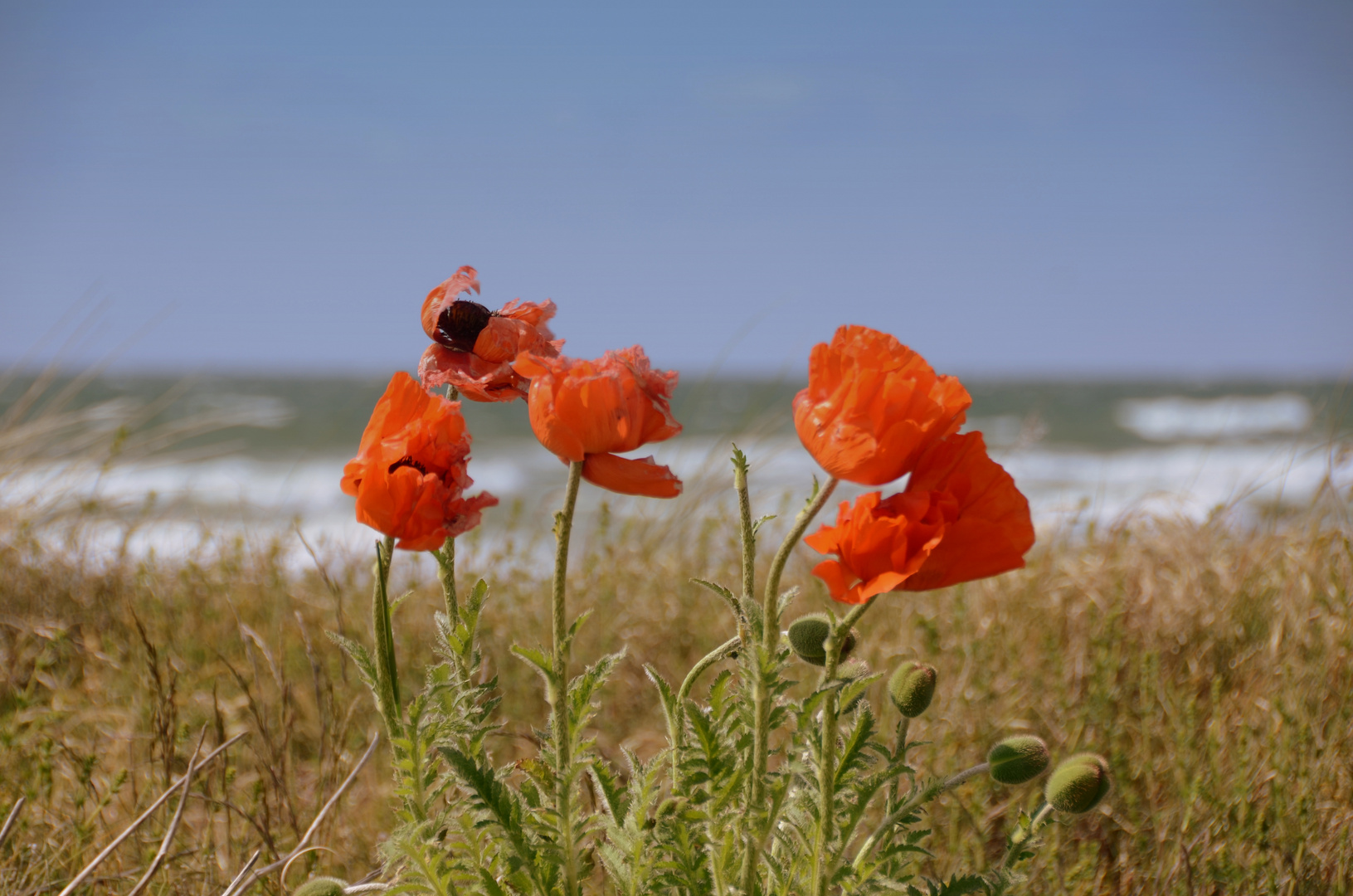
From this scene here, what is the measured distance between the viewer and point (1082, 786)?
3.03 feet

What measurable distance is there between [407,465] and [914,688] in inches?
21.6

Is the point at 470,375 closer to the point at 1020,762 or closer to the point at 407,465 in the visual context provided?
the point at 407,465

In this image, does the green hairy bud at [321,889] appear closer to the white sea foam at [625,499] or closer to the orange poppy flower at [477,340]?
the orange poppy flower at [477,340]

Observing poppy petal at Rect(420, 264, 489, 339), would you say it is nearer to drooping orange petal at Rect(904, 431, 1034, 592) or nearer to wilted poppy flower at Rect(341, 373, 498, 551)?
wilted poppy flower at Rect(341, 373, 498, 551)

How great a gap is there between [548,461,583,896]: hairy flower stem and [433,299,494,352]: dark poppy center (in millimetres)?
226

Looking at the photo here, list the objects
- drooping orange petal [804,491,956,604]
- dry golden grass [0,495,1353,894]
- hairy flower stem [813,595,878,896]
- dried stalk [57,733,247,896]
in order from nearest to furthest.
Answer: drooping orange petal [804,491,956,604], hairy flower stem [813,595,878,896], dried stalk [57,733,247,896], dry golden grass [0,495,1353,894]

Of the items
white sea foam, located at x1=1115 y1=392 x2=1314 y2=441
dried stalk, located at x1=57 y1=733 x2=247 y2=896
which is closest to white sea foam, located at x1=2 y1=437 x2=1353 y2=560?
dried stalk, located at x1=57 y1=733 x2=247 y2=896

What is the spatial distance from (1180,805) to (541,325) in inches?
59.9

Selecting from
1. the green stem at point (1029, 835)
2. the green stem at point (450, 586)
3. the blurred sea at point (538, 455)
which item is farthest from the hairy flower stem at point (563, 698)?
the blurred sea at point (538, 455)

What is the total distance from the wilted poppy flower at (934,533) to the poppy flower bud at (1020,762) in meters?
0.31

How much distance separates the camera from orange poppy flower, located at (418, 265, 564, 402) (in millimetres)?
929

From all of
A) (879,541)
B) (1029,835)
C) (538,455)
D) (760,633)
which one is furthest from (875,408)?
(538,455)

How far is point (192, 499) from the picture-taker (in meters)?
4.02

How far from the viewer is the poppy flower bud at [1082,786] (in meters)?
0.92
